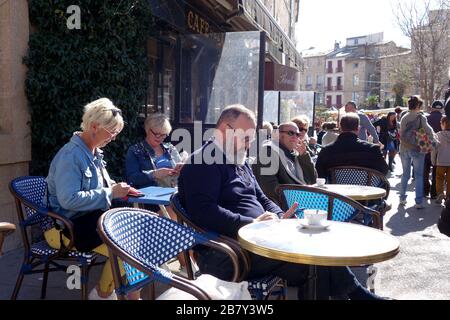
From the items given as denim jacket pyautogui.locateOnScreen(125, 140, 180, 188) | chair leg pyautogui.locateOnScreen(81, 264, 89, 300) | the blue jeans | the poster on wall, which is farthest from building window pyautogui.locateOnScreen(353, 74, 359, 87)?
chair leg pyautogui.locateOnScreen(81, 264, 89, 300)

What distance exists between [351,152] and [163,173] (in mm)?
2045

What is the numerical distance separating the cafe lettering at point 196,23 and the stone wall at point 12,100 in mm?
3220

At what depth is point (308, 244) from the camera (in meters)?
2.40

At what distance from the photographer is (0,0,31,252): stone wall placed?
4457 mm

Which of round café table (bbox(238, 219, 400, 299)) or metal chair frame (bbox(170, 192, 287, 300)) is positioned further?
metal chair frame (bbox(170, 192, 287, 300))

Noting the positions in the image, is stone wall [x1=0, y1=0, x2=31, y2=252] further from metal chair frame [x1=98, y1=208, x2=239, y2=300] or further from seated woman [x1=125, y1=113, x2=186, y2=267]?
metal chair frame [x1=98, y1=208, x2=239, y2=300]

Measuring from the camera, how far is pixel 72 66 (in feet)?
15.9

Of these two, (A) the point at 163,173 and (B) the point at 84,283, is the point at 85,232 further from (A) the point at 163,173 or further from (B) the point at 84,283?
(A) the point at 163,173

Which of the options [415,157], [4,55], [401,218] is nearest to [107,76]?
[4,55]

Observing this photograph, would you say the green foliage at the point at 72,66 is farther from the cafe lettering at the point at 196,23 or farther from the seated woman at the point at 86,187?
the cafe lettering at the point at 196,23

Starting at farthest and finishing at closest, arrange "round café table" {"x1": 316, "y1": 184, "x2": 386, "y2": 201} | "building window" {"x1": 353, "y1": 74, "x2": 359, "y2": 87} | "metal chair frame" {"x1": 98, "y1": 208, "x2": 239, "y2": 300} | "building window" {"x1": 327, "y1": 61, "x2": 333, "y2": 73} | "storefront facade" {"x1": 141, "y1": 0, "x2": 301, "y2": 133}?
"building window" {"x1": 327, "y1": 61, "x2": 333, "y2": 73}, "building window" {"x1": 353, "y1": 74, "x2": 359, "y2": 87}, "storefront facade" {"x1": 141, "y1": 0, "x2": 301, "y2": 133}, "round café table" {"x1": 316, "y1": 184, "x2": 386, "y2": 201}, "metal chair frame" {"x1": 98, "y1": 208, "x2": 239, "y2": 300}

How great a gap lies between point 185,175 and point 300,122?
302cm

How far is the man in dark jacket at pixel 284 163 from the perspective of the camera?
4.25m
